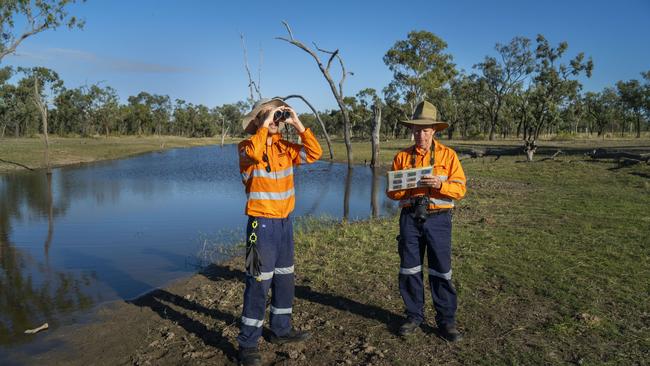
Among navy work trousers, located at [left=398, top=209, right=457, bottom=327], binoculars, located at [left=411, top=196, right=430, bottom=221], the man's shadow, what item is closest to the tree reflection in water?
the man's shadow

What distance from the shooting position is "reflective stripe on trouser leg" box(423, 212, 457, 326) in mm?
4348

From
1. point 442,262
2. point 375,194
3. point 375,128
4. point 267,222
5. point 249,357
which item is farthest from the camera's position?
point 375,128

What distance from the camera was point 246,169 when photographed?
4180mm

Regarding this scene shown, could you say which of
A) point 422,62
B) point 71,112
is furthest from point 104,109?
point 422,62

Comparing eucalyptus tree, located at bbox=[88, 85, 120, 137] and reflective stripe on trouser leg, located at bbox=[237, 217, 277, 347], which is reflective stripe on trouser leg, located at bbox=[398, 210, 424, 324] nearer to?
reflective stripe on trouser leg, located at bbox=[237, 217, 277, 347]

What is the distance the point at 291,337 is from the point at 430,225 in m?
1.76

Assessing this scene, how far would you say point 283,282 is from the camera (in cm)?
432

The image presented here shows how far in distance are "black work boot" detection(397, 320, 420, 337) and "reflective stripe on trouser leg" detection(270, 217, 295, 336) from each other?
44.3 inches

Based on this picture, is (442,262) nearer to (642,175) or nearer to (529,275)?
(529,275)

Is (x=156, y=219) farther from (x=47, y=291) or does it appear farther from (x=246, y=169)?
(x=246, y=169)

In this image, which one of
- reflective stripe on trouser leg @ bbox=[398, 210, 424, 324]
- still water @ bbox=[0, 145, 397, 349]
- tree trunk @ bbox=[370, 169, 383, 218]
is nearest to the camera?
reflective stripe on trouser leg @ bbox=[398, 210, 424, 324]

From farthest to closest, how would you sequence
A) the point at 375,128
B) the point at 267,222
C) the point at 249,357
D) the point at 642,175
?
the point at 375,128, the point at 642,175, the point at 267,222, the point at 249,357

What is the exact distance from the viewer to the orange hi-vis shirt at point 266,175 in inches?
159

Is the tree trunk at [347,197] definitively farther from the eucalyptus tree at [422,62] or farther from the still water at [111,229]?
the eucalyptus tree at [422,62]
